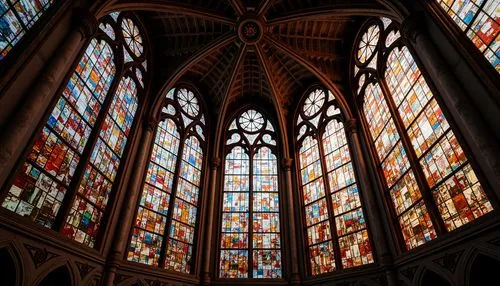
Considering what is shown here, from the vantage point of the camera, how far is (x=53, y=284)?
9.05m

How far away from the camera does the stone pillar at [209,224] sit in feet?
45.3

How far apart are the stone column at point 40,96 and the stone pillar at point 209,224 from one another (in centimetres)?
890

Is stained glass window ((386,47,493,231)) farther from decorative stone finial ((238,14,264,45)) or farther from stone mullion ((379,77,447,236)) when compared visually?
decorative stone finial ((238,14,264,45))

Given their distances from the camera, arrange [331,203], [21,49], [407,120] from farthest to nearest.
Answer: [331,203] < [407,120] < [21,49]

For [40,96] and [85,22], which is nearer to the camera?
[40,96]

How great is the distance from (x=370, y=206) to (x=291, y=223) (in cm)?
422

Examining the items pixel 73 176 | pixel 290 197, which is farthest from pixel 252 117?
pixel 73 176

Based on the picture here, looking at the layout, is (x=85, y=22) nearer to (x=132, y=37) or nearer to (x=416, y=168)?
(x=132, y=37)

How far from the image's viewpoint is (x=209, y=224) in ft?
49.7

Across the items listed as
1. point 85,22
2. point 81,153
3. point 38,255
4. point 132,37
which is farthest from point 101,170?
point 132,37

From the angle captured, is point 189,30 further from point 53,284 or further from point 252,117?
point 53,284

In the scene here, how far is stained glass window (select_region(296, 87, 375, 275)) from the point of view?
1293 cm

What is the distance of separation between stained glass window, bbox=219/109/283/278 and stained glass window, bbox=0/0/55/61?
11.4 m

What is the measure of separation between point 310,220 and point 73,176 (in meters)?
10.4
